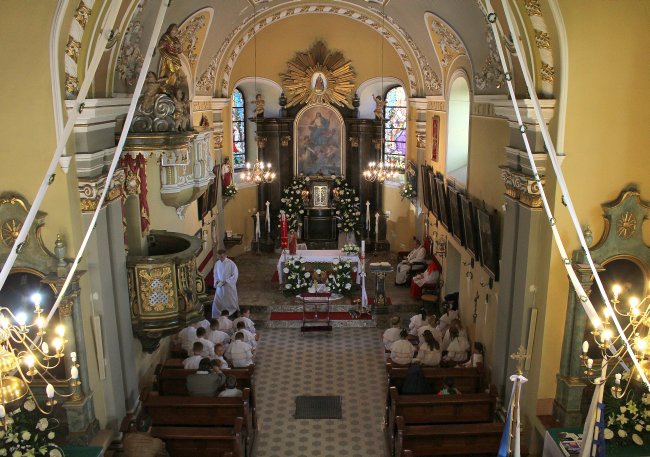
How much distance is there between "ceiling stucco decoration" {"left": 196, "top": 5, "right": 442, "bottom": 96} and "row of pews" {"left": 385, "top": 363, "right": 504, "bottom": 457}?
7.78m

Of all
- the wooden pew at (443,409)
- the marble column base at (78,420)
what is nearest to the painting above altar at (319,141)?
the wooden pew at (443,409)

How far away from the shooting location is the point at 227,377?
34.0 feet

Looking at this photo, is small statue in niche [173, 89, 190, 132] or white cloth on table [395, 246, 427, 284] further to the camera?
white cloth on table [395, 246, 427, 284]

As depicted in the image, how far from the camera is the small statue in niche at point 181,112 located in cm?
923

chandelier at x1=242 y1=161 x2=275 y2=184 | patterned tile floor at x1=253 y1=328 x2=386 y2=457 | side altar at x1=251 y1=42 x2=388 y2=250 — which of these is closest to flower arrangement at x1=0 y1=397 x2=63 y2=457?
patterned tile floor at x1=253 y1=328 x2=386 y2=457

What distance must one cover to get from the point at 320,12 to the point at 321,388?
11.5 meters

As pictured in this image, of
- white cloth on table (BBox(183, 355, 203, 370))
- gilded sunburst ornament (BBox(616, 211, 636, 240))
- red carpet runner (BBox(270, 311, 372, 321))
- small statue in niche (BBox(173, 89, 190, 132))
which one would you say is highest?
small statue in niche (BBox(173, 89, 190, 132))

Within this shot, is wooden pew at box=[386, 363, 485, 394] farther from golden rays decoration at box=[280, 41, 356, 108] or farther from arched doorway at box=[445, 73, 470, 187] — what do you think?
golden rays decoration at box=[280, 41, 356, 108]

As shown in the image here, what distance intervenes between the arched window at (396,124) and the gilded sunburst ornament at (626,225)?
12603mm

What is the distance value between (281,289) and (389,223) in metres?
5.55

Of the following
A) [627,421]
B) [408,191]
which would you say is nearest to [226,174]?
[408,191]

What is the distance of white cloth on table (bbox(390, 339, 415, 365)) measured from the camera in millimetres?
11867

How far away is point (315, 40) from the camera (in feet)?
63.7

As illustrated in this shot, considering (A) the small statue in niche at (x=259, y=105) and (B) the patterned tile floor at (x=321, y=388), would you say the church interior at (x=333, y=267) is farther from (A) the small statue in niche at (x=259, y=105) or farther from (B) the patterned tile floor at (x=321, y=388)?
(A) the small statue in niche at (x=259, y=105)
